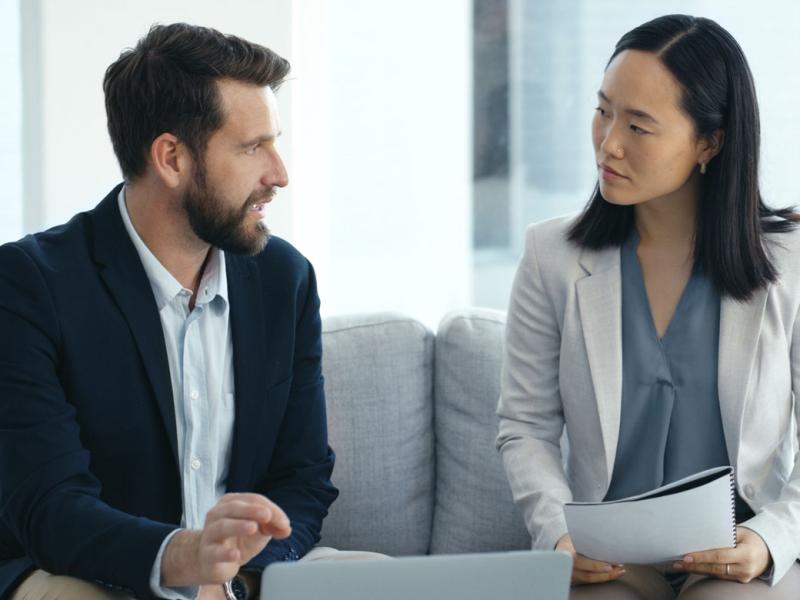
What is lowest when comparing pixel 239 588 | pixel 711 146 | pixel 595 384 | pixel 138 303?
pixel 239 588

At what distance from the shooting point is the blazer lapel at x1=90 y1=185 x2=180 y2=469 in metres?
1.77

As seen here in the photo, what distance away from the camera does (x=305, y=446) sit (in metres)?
1.97

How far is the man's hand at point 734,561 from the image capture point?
1706 mm

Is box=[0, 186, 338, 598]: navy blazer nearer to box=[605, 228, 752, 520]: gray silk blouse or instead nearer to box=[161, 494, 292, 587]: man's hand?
box=[161, 494, 292, 587]: man's hand

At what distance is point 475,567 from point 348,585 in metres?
0.13

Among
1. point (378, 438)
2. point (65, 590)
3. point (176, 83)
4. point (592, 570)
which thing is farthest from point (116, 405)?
point (592, 570)

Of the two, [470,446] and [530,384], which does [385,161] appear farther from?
[530,384]

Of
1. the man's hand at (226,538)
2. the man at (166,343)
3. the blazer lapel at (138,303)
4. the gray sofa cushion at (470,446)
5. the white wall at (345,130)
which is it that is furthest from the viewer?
the white wall at (345,130)

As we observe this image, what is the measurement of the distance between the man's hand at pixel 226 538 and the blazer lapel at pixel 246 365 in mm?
337

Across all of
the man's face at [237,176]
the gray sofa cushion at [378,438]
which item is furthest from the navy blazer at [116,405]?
the gray sofa cushion at [378,438]

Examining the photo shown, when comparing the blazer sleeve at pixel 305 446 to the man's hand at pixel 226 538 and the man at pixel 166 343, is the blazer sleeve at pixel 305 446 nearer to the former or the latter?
the man at pixel 166 343

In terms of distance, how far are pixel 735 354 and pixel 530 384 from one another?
34 centimetres

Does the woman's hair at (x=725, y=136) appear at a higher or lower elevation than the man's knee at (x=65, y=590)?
higher

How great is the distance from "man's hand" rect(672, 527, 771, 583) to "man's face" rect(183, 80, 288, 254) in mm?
821
